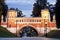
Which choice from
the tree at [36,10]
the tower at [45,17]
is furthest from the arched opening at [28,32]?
the tree at [36,10]

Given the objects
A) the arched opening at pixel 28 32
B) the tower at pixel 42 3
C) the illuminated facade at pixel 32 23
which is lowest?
the arched opening at pixel 28 32

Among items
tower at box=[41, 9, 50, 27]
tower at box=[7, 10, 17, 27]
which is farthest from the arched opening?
A: tower at box=[7, 10, 17, 27]

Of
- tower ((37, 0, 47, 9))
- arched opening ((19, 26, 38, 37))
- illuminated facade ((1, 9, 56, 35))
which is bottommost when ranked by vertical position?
arched opening ((19, 26, 38, 37))

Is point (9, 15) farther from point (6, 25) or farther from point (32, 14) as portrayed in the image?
point (32, 14)

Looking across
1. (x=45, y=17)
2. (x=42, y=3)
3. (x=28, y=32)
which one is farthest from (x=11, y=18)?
(x=28, y=32)

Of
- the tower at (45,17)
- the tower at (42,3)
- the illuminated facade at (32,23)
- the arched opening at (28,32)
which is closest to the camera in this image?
Result: the illuminated facade at (32,23)

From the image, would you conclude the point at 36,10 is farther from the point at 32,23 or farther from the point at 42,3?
the point at 32,23

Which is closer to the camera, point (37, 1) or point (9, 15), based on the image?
point (9, 15)

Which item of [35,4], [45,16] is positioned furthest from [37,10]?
[45,16]

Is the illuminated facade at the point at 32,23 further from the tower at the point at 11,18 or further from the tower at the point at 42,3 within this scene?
the tower at the point at 42,3

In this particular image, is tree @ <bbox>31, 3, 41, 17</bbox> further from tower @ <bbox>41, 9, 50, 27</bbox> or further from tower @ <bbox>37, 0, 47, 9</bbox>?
tower @ <bbox>41, 9, 50, 27</bbox>

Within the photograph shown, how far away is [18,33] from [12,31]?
208 centimetres

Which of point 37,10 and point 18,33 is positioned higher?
point 37,10

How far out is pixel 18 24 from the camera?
8494 cm
